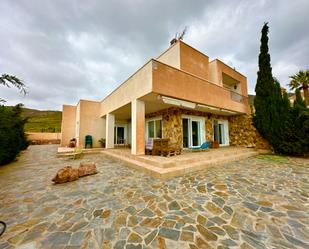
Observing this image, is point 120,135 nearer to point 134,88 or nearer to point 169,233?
point 134,88

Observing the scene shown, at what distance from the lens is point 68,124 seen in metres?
20.1

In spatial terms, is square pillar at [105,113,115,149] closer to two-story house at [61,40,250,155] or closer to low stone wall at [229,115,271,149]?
two-story house at [61,40,250,155]

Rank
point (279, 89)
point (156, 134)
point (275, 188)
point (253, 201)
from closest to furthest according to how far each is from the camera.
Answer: point (253, 201) → point (275, 188) → point (279, 89) → point (156, 134)

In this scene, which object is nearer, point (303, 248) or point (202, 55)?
point (303, 248)

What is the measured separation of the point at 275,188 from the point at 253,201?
1.79m

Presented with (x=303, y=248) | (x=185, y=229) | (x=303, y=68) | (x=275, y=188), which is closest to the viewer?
(x=303, y=248)

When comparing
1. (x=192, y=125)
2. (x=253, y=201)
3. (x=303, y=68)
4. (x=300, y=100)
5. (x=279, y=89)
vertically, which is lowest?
(x=253, y=201)

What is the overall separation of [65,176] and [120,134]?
13.9m

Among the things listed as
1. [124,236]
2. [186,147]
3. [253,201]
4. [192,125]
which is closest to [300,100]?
[192,125]

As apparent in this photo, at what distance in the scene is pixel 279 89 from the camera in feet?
39.7

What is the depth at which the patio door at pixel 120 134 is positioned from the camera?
1947 centimetres

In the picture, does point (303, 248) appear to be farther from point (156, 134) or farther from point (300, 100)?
point (300, 100)

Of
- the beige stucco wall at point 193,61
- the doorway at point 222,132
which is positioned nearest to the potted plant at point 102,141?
the beige stucco wall at point 193,61

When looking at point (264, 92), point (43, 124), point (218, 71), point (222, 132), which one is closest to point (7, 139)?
point (218, 71)
